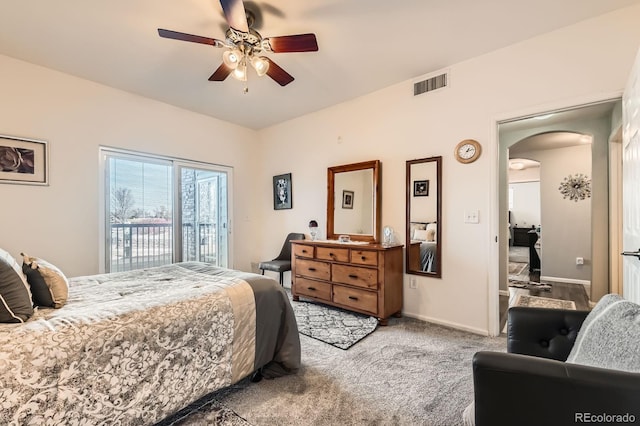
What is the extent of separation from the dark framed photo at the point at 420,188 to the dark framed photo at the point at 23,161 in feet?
13.0

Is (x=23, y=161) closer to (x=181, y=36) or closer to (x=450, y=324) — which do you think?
(x=181, y=36)

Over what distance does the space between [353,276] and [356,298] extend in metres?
0.25

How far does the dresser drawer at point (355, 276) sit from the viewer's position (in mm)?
3016

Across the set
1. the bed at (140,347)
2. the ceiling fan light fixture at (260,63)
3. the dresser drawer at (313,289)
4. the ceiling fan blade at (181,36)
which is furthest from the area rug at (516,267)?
the ceiling fan blade at (181,36)

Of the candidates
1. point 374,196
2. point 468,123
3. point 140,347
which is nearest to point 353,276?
point 374,196

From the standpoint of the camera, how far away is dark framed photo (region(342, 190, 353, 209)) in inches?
150

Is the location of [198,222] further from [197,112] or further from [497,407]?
[497,407]

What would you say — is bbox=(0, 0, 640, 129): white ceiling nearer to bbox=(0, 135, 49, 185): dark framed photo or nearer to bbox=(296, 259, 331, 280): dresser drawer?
bbox=(0, 135, 49, 185): dark framed photo

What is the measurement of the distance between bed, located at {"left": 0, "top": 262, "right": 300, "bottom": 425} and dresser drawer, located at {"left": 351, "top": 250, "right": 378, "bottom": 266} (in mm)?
1239

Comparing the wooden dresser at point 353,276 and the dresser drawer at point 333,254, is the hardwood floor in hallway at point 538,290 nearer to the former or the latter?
the wooden dresser at point 353,276

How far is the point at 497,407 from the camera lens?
95 cm

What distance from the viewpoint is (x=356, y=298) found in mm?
3152

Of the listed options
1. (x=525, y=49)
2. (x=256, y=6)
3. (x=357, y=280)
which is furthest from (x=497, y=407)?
(x=525, y=49)

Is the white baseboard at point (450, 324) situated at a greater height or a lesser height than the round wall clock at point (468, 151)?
lesser
